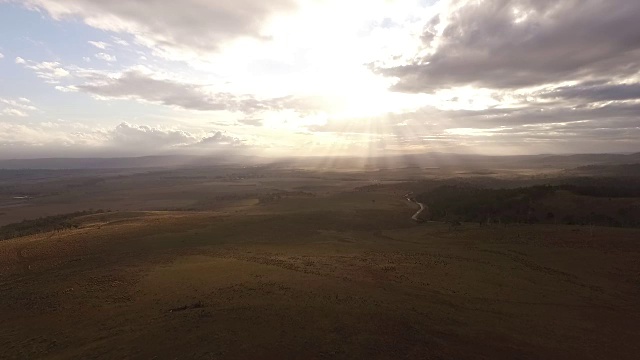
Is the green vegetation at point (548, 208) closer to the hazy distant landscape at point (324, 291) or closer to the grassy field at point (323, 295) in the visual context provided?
the hazy distant landscape at point (324, 291)

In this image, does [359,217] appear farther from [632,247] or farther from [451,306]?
[451,306]

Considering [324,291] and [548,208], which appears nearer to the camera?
[324,291]

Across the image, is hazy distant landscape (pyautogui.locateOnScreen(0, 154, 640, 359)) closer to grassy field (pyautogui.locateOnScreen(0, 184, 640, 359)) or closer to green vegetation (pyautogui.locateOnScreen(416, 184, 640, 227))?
grassy field (pyautogui.locateOnScreen(0, 184, 640, 359))

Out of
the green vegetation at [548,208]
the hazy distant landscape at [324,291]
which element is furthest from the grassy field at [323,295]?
the green vegetation at [548,208]

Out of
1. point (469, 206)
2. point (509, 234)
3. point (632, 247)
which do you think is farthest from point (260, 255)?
point (469, 206)

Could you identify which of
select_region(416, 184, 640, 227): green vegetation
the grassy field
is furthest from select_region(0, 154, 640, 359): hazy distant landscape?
select_region(416, 184, 640, 227): green vegetation

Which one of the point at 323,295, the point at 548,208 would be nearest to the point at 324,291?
the point at 323,295

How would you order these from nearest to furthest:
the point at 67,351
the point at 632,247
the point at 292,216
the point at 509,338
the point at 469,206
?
the point at 67,351
the point at 509,338
the point at 632,247
the point at 292,216
the point at 469,206

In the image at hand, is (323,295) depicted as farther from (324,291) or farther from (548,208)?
(548,208)
